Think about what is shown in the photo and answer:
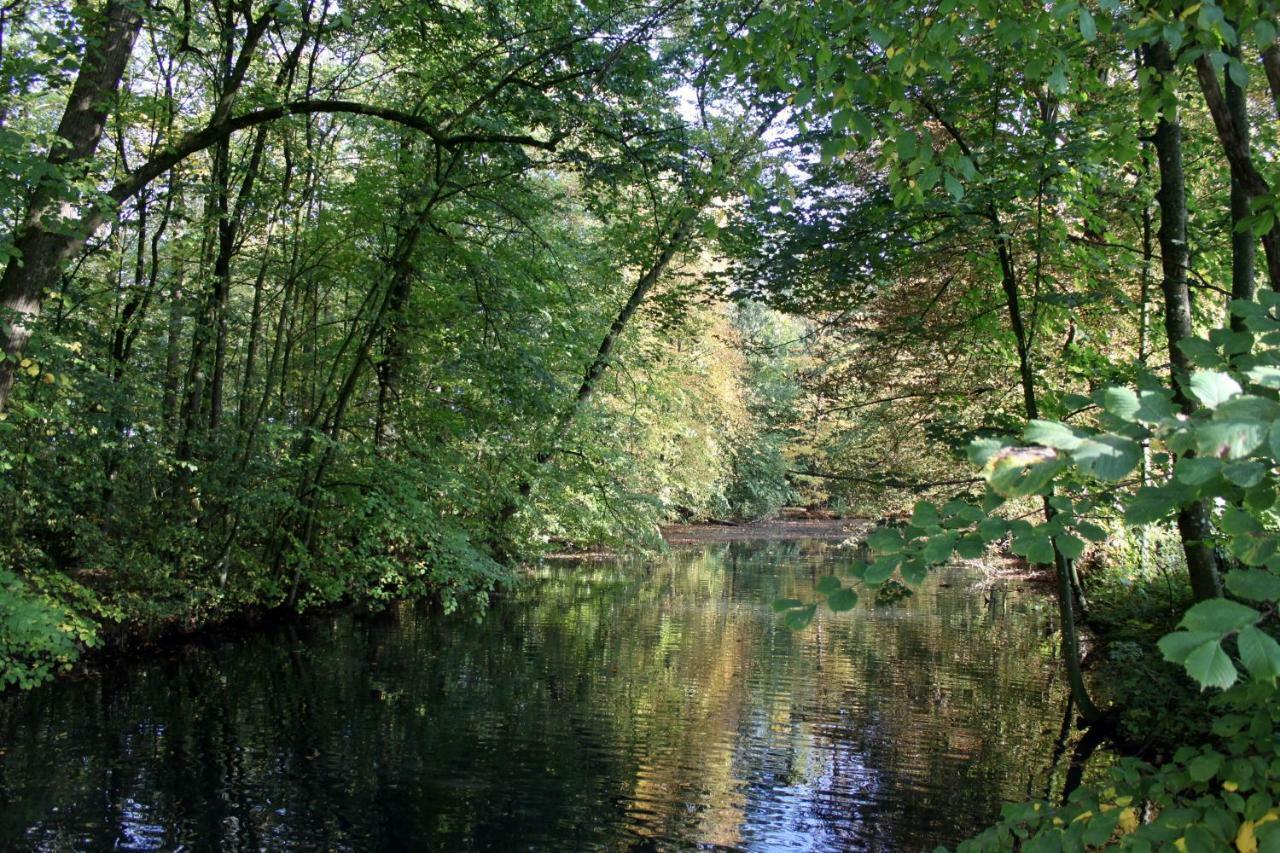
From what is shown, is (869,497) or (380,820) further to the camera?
(869,497)

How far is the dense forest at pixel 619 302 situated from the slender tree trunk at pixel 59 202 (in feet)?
0.10

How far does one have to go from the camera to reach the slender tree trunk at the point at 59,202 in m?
6.55

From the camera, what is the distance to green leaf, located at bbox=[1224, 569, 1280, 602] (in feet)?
4.93

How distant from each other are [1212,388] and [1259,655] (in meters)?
0.42

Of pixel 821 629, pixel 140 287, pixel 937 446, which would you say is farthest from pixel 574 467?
pixel 140 287

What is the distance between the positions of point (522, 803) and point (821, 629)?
26.8 ft

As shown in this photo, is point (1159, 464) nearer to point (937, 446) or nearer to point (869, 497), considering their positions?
point (869, 497)

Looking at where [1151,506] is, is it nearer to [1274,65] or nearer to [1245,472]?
[1245,472]

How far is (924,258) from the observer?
9203 mm

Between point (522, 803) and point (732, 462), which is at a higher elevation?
point (732, 462)

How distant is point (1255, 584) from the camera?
1518mm

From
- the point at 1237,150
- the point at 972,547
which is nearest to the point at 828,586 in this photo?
the point at 972,547

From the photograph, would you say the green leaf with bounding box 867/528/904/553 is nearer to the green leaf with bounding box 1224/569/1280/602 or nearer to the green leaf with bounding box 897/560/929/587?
the green leaf with bounding box 897/560/929/587

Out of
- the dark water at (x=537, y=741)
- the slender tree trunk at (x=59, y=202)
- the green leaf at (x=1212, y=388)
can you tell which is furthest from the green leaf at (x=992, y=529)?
the slender tree trunk at (x=59, y=202)
